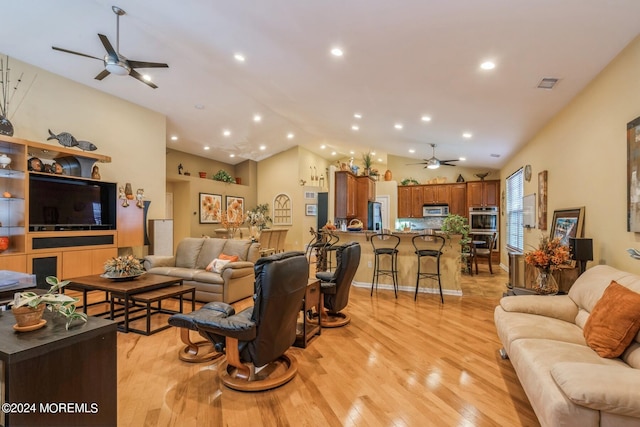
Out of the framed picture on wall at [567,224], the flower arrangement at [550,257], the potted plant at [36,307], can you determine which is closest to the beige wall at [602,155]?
the framed picture on wall at [567,224]

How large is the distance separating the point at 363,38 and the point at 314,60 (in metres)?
0.95

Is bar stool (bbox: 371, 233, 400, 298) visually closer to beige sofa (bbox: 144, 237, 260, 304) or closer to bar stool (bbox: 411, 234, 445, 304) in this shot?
bar stool (bbox: 411, 234, 445, 304)

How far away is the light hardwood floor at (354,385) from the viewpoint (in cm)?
209

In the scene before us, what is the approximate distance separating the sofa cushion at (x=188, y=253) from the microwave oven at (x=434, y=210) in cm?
681

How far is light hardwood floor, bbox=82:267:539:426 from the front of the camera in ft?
6.85

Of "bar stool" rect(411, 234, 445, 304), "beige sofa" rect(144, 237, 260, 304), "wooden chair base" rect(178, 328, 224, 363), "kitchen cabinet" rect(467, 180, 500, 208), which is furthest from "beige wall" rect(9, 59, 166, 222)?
"kitchen cabinet" rect(467, 180, 500, 208)

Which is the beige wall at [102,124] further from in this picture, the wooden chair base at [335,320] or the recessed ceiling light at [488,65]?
the recessed ceiling light at [488,65]

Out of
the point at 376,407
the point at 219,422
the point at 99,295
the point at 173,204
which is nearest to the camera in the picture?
the point at 219,422

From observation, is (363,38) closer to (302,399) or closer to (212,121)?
(302,399)

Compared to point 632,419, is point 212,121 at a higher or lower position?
higher

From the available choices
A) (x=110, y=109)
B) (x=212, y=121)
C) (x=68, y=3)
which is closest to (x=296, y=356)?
(x=68, y=3)

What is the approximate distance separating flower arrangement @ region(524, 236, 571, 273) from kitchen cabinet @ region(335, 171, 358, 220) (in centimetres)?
467

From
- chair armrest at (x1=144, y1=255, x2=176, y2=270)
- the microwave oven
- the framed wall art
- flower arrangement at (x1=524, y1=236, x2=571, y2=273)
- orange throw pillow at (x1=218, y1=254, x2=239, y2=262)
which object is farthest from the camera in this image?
the microwave oven

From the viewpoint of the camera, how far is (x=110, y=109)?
19.7ft
